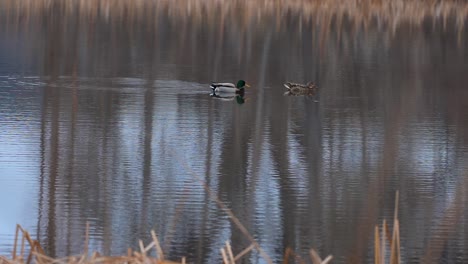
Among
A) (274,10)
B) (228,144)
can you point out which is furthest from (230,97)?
(274,10)

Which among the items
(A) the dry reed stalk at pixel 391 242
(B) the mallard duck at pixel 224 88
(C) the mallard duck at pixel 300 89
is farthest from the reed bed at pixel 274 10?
(A) the dry reed stalk at pixel 391 242

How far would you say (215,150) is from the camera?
32.3 ft

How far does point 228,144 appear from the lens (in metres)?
10.3

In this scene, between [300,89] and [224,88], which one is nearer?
[224,88]

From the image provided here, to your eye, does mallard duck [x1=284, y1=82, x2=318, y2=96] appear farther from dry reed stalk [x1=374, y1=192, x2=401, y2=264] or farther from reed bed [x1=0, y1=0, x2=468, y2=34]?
dry reed stalk [x1=374, y1=192, x2=401, y2=264]

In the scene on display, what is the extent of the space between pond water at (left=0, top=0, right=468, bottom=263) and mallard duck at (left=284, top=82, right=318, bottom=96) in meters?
0.16

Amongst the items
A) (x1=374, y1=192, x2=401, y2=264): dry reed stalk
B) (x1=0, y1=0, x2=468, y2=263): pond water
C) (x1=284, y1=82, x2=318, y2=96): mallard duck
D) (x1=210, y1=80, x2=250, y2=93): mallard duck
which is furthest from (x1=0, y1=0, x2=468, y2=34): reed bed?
(x1=374, y1=192, x2=401, y2=264): dry reed stalk

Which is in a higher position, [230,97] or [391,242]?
[391,242]

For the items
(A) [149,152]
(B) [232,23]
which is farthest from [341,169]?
(B) [232,23]

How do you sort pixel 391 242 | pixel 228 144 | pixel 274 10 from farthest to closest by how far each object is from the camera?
pixel 274 10 → pixel 228 144 → pixel 391 242

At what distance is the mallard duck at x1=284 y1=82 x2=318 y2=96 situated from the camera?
13.8 metres

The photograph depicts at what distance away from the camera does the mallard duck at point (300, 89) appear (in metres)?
13.8

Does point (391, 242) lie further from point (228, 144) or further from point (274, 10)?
point (274, 10)

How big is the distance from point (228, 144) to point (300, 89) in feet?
12.0
